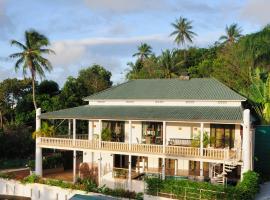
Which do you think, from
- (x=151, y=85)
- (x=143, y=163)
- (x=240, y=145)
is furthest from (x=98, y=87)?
(x=240, y=145)

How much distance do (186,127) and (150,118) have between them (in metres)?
A: 3.59

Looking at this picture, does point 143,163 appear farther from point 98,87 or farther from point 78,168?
point 98,87

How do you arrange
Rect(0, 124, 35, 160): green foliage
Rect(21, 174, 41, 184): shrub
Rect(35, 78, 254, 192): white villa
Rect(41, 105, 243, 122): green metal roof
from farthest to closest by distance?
Rect(0, 124, 35, 160): green foliage
Rect(21, 174, 41, 184): shrub
Rect(41, 105, 243, 122): green metal roof
Rect(35, 78, 254, 192): white villa

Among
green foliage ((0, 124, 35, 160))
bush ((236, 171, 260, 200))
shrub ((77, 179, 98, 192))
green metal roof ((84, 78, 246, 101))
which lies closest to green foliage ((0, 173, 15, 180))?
shrub ((77, 179, 98, 192))

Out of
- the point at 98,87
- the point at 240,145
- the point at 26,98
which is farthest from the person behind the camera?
the point at 98,87

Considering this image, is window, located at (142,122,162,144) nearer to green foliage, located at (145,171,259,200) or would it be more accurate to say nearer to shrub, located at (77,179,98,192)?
shrub, located at (77,179,98,192)

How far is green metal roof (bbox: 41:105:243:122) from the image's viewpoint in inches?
1025

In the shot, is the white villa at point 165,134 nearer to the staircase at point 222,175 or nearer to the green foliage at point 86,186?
the staircase at point 222,175

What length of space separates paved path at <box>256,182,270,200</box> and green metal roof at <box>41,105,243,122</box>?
4.55m

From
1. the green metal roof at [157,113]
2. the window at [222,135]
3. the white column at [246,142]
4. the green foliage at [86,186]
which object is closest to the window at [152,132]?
the green metal roof at [157,113]

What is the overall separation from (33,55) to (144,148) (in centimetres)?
2590

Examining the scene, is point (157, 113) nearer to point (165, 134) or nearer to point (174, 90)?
point (165, 134)

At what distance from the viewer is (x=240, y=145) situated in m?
25.7

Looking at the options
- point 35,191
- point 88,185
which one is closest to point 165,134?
point 88,185
